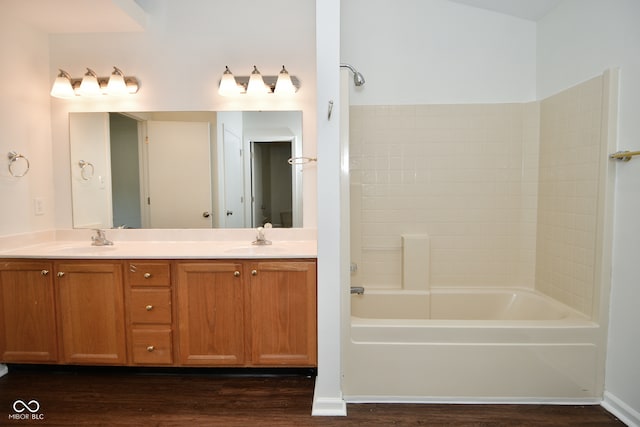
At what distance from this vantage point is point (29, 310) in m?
2.09

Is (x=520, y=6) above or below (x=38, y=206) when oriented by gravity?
above

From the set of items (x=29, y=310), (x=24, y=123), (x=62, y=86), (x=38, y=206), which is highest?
(x=62, y=86)

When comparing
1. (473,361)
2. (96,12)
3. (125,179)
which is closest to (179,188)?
(125,179)

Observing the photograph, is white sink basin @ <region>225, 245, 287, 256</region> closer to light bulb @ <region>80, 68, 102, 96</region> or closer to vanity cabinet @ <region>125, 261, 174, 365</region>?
vanity cabinet @ <region>125, 261, 174, 365</region>

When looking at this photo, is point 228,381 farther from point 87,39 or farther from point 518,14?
point 518,14

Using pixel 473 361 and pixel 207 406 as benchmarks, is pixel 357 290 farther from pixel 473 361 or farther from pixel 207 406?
pixel 207 406

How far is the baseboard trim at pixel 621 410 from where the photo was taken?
1.63m

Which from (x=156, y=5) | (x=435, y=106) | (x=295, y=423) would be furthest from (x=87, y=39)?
(x=295, y=423)

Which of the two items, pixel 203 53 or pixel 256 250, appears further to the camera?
pixel 203 53

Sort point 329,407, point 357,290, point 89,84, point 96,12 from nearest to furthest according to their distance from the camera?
point 329,407 < point 96,12 < point 357,290 < point 89,84

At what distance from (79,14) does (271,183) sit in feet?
5.49

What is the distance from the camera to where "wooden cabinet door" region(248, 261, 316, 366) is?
2016 mm

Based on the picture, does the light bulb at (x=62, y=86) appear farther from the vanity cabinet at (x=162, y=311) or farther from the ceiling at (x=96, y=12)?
the vanity cabinet at (x=162, y=311)

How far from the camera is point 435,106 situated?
2404 millimetres
